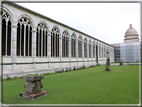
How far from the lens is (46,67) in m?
21.8

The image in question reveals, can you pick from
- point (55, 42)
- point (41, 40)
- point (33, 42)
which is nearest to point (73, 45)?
point (55, 42)

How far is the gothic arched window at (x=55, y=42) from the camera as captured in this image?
23750 millimetres

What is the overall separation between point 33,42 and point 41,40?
83.0 inches

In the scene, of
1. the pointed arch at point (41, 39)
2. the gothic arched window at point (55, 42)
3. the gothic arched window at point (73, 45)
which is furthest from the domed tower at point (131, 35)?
the pointed arch at point (41, 39)

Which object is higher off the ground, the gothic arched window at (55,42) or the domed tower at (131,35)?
the domed tower at (131,35)

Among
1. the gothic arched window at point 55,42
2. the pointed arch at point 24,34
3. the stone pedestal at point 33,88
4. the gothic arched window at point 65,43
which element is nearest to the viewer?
the stone pedestal at point 33,88

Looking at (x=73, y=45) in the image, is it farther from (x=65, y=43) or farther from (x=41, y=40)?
(x=41, y=40)

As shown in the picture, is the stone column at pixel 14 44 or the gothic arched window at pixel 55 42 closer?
the stone column at pixel 14 44

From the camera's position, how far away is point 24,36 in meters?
18.0

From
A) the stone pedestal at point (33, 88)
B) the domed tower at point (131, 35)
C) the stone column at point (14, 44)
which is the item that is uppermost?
the domed tower at point (131, 35)

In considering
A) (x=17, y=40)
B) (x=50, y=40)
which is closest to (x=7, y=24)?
(x=17, y=40)

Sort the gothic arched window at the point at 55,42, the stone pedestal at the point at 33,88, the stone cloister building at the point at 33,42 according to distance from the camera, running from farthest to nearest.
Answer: the gothic arched window at the point at 55,42, the stone cloister building at the point at 33,42, the stone pedestal at the point at 33,88

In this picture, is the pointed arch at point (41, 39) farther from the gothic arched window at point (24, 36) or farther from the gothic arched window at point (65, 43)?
the gothic arched window at point (65, 43)

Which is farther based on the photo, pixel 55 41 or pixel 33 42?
pixel 55 41
